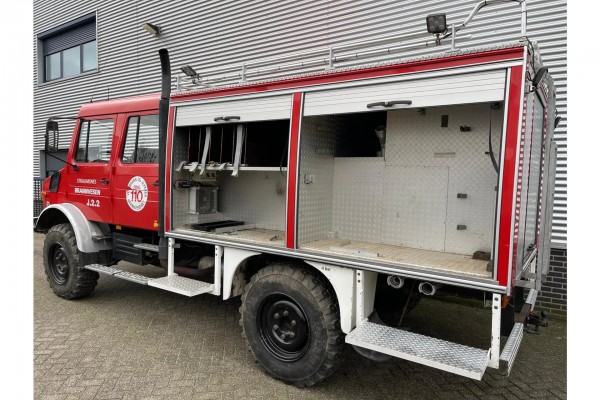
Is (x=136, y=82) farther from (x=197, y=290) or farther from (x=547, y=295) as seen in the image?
(x=547, y=295)

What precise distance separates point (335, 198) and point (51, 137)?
3.79 m

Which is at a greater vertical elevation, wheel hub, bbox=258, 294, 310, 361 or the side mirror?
the side mirror

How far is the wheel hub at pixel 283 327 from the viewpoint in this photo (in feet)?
11.7

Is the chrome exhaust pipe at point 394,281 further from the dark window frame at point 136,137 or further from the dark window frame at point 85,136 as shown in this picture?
the dark window frame at point 85,136

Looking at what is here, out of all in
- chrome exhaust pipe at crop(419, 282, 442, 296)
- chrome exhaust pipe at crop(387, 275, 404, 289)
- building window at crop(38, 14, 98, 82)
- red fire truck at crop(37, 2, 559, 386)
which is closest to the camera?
red fire truck at crop(37, 2, 559, 386)

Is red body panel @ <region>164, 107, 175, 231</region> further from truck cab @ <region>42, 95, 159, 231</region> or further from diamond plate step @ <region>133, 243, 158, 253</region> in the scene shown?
diamond plate step @ <region>133, 243, 158, 253</region>

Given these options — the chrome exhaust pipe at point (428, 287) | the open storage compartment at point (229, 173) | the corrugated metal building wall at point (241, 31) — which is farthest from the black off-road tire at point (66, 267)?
the chrome exhaust pipe at point (428, 287)

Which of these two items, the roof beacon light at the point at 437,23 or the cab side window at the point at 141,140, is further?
the cab side window at the point at 141,140

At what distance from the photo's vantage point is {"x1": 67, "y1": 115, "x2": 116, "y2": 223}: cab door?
5.33 meters

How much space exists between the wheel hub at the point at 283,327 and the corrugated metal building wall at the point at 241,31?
12.9ft

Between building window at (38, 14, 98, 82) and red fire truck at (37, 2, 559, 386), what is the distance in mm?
7934

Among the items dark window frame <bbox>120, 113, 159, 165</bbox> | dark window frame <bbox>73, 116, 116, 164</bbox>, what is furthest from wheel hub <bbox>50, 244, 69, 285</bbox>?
dark window frame <bbox>120, 113, 159, 165</bbox>

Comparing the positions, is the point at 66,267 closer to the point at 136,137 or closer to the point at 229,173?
the point at 136,137

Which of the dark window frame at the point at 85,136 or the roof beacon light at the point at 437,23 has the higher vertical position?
the roof beacon light at the point at 437,23
